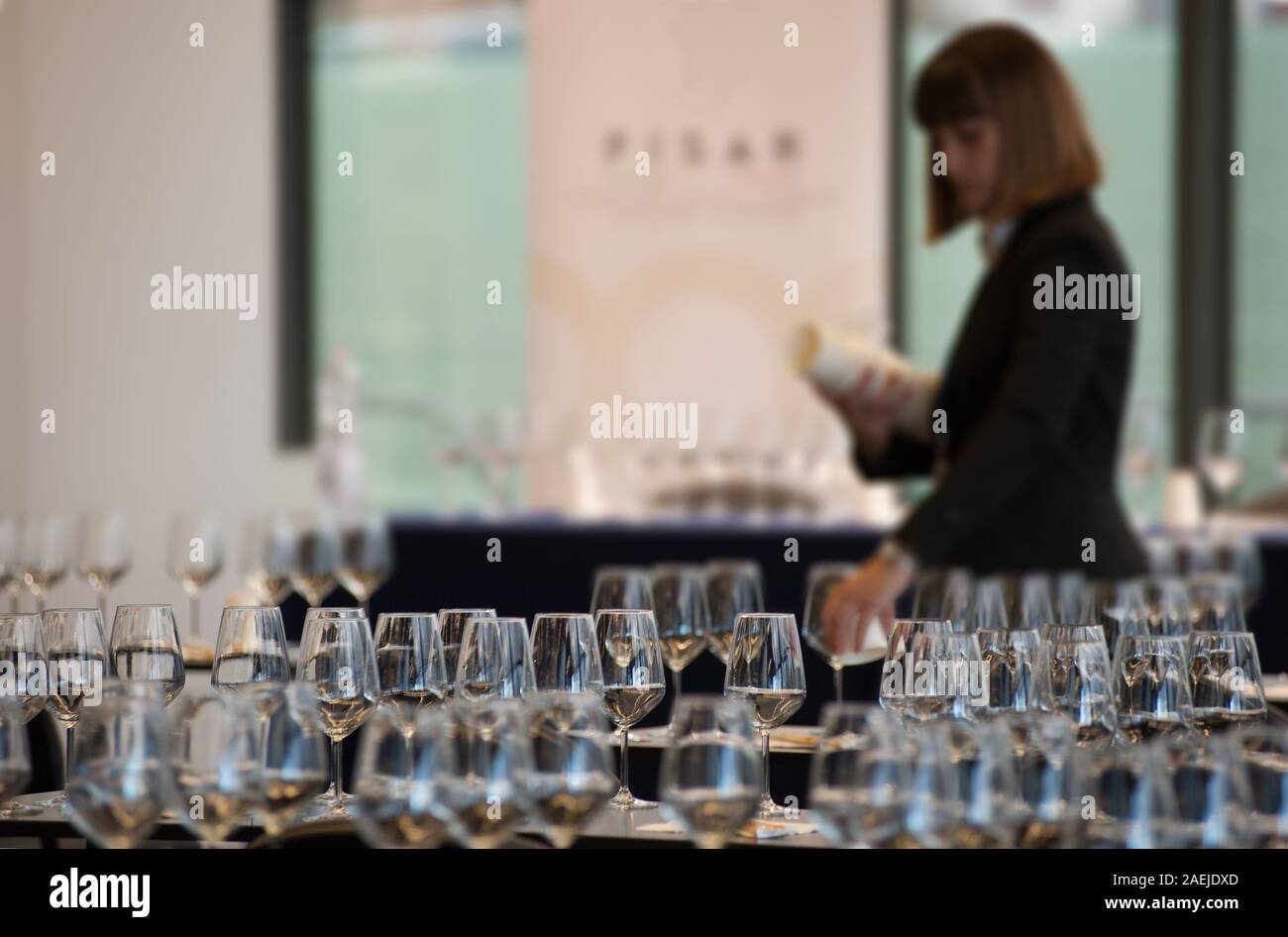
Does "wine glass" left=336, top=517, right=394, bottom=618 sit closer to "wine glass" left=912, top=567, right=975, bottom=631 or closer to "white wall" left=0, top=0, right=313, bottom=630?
"wine glass" left=912, top=567, right=975, bottom=631

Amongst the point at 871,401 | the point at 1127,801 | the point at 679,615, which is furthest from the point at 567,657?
the point at 871,401

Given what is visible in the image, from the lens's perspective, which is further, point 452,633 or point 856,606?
point 856,606

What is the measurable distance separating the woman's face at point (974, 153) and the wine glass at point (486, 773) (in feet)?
5.98

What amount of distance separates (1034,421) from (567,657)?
125 centimetres

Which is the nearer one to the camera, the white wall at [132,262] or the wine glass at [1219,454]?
the wine glass at [1219,454]

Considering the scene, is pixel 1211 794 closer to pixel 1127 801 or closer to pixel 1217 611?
pixel 1127 801

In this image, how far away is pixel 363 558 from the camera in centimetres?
328

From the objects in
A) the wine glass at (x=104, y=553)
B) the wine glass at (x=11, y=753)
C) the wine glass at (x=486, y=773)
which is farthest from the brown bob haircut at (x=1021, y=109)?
the wine glass at (x=11, y=753)

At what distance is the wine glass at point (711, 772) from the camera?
49.9 inches

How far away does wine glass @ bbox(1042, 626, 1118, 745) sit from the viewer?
1549mm

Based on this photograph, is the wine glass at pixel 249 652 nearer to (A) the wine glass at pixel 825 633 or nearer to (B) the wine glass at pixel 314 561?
(A) the wine glass at pixel 825 633

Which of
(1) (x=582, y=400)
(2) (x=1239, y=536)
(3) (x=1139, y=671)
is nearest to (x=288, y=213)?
(1) (x=582, y=400)

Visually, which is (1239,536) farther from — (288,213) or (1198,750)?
(288,213)
